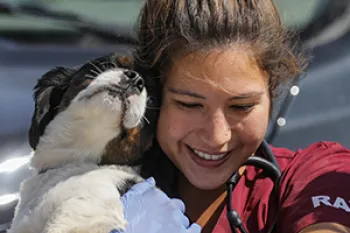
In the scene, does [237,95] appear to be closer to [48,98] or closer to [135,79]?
[135,79]

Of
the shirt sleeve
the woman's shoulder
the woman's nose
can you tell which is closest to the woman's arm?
the shirt sleeve

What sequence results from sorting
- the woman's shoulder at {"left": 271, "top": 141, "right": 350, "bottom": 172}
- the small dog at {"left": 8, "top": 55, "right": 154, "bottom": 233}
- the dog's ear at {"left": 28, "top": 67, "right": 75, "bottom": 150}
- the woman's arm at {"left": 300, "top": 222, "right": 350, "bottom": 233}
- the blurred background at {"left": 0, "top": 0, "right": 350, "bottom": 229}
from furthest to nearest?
the blurred background at {"left": 0, "top": 0, "right": 350, "bottom": 229}, the dog's ear at {"left": 28, "top": 67, "right": 75, "bottom": 150}, the woman's shoulder at {"left": 271, "top": 141, "right": 350, "bottom": 172}, the small dog at {"left": 8, "top": 55, "right": 154, "bottom": 233}, the woman's arm at {"left": 300, "top": 222, "right": 350, "bottom": 233}

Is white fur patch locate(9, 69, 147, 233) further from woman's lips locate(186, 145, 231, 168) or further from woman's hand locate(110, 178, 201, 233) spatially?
woman's lips locate(186, 145, 231, 168)

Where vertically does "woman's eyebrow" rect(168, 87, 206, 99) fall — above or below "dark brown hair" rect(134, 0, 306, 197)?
below

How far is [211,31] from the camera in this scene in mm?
2143

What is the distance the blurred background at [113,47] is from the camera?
9.00 ft

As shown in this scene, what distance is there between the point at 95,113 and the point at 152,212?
0.36m

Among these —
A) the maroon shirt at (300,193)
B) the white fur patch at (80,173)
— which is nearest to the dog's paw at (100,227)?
the white fur patch at (80,173)

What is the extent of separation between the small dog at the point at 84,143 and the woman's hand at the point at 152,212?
0.11ft

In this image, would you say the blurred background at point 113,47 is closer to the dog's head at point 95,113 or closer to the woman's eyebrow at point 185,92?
the dog's head at point 95,113

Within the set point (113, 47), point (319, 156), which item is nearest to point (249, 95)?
point (319, 156)

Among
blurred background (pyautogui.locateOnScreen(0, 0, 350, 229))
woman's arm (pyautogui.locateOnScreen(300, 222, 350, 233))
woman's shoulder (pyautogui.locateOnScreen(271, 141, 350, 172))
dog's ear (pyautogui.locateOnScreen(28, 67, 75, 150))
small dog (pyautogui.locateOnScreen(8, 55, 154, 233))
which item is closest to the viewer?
woman's arm (pyautogui.locateOnScreen(300, 222, 350, 233))

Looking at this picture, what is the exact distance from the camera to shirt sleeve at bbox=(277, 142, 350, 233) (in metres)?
1.90

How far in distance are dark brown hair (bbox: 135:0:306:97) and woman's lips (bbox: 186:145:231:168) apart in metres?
0.25
